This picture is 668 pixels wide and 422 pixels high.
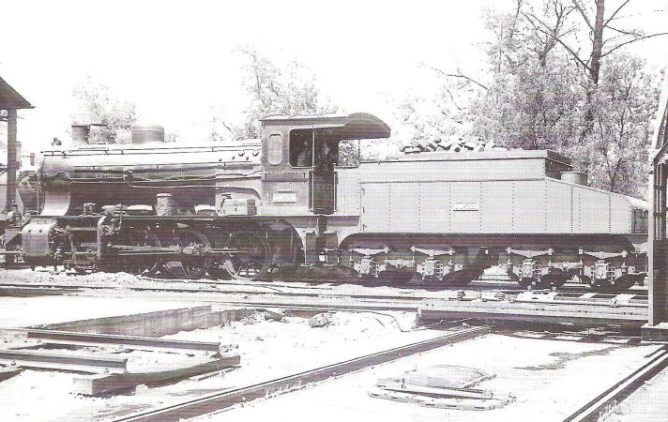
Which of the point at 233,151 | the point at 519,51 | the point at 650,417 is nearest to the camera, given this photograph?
the point at 650,417

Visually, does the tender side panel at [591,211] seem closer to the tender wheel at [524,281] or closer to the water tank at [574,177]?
the water tank at [574,177]

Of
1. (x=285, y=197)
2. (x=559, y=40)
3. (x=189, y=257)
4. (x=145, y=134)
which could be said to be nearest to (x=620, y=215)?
(x=285, y=197)

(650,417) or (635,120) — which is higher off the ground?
(635,120)

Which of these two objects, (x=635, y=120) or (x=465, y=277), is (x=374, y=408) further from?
(x=635, y=120)

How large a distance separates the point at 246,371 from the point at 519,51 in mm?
21713

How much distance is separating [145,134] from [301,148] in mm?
→ 5092

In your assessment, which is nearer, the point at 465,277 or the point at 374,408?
the point at 374,408

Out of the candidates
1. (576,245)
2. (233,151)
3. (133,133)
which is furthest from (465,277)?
(133,133)

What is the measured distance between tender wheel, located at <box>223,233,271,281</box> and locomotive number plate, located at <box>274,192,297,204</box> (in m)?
1.14

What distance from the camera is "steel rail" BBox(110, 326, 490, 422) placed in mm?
5719

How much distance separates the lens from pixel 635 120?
81.4 ft

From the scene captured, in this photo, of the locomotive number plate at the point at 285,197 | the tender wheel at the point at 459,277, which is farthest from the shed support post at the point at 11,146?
the tender wheel at the point at 459,277

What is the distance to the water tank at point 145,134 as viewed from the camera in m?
20.2

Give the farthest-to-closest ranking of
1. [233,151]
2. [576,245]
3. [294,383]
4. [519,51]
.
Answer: [519,51] → [233,151] → [576,245] → [294,383]
